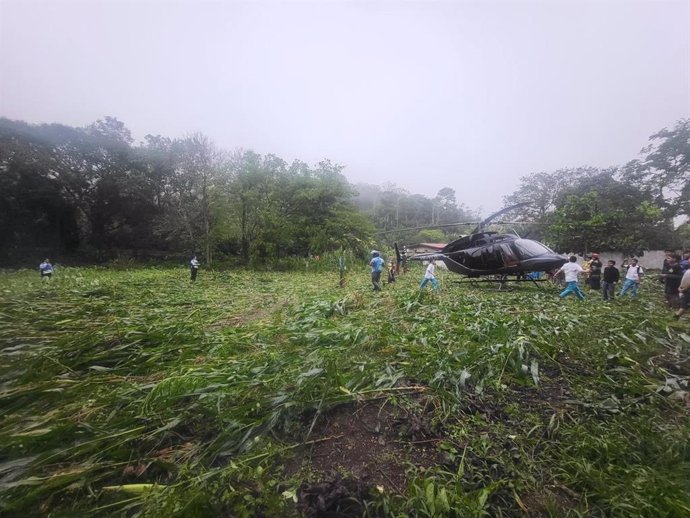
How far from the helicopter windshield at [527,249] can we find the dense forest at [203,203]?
13.1m

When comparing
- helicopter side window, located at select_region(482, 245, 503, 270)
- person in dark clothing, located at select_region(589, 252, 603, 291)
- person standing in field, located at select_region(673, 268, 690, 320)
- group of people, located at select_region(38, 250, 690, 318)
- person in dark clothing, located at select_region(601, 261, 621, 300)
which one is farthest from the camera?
helicopter side window, located at select_region(482, 245, 503, 270)

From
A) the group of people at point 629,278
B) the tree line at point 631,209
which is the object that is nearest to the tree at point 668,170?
the tree line at point 631,209

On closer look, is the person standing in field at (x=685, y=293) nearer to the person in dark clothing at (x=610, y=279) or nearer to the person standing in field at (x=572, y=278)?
the person in dark clothing at (x=610, y=279)

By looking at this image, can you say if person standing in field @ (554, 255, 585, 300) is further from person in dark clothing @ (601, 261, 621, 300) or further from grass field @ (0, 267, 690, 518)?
grass field @ (0, 267, 690, 518)

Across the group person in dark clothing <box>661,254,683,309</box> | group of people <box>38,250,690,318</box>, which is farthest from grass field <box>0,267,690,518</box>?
person in dark clothing <box>661,254,683,309</box>

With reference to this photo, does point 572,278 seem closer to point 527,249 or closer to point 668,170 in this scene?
point 527,249

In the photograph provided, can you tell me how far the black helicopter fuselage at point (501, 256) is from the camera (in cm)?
891

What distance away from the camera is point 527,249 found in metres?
9.11

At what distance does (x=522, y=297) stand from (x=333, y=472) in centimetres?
765

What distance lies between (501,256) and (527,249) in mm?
722

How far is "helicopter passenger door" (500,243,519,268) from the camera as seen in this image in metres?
9.08

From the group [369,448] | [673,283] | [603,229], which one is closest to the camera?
[369,448]

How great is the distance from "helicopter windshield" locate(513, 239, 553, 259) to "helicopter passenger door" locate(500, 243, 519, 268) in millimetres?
159

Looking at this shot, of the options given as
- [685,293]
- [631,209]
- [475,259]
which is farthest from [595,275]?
[631,209]
